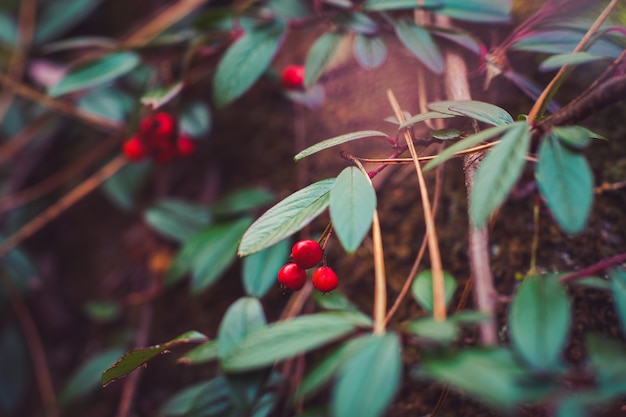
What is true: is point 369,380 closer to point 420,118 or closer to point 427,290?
point 427,290

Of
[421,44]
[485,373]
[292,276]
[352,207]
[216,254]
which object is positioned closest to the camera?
[485,373]

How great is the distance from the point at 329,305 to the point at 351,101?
542 mm

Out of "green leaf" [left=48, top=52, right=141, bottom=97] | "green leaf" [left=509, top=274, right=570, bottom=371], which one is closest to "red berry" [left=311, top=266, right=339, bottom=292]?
"green leaf" [left=509, top=274, right=570, bottom=371]

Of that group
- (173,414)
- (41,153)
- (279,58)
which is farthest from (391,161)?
(41,153)

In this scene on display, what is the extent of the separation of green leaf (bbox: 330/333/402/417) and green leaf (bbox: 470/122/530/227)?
0.38 feet

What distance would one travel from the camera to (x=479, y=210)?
0.37m

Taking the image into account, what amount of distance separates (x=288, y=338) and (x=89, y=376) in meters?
0.86

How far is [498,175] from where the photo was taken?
1.26 feet

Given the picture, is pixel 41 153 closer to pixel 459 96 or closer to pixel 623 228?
pixel 459 96

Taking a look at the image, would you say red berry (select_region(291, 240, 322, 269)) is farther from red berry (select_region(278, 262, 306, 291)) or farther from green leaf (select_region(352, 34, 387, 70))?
green leaf (select_region(352, 34, 387, 70))

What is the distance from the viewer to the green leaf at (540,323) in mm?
331

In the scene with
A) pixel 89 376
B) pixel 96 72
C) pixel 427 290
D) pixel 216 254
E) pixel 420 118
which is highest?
pixel 96 72

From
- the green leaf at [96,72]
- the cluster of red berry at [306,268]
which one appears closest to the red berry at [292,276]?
the cluster of red berry at [306,268]

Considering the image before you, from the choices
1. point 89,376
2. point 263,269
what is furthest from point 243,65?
point 89,376
